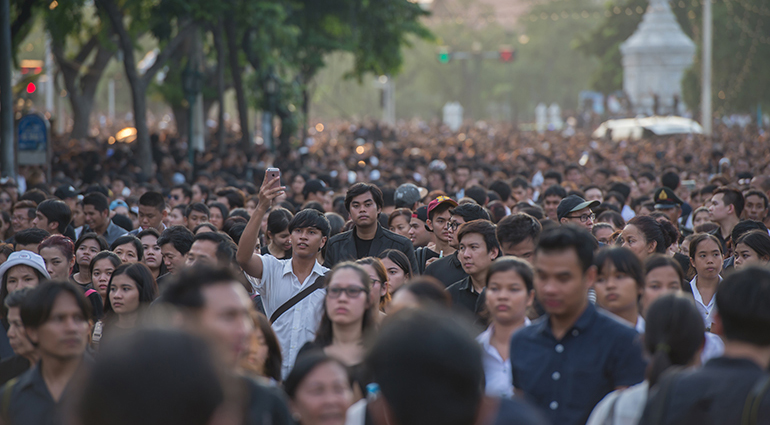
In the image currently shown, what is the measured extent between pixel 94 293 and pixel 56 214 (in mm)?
3351

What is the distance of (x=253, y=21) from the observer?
23.2 meters

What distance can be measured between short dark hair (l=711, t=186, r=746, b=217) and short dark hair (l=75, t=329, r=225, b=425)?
873 centimetres

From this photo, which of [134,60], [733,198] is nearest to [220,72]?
[134,60]

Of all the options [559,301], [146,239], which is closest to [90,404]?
[559,301]

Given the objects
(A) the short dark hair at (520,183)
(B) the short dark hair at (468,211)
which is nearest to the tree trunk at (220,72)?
(A) the short dark hair at (520,183)

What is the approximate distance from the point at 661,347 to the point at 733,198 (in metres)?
6.95

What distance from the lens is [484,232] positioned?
662cm

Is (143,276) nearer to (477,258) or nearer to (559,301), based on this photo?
(477,258)

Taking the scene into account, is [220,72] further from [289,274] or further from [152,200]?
[289,274]

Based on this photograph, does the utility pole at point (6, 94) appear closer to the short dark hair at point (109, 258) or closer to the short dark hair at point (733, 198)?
the short dark hair at point (109, 258)

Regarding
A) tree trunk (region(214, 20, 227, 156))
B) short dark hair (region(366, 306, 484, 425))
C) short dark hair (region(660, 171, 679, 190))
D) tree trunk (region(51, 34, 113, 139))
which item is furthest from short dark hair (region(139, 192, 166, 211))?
tree trunk (region(51, 34, 113, 139))

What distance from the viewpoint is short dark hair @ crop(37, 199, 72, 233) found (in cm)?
980

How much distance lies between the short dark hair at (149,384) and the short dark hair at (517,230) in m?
4.41

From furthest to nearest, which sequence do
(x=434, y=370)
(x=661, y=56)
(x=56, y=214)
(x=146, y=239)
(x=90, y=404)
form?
1. (x=661, y=56)
2. (x=56, y=214)
3. (x=146, y=239)
4. (x=434, y=370)
5. (x=90, y=404)
